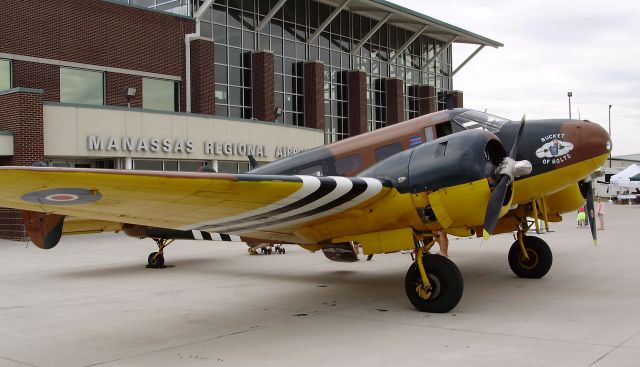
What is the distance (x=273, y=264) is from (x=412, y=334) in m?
7.65

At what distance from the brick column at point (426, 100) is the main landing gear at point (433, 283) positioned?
141ft

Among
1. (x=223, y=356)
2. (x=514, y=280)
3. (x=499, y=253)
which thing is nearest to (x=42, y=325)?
(x=223, y=356)

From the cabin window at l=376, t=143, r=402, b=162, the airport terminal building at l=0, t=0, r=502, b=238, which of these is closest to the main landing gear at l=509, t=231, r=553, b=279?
the cabin window at l=376, t=143, r=402, b=162

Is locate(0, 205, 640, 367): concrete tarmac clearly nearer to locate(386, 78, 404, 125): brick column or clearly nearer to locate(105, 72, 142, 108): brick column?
locate(105, 72, 142, 108): brick column

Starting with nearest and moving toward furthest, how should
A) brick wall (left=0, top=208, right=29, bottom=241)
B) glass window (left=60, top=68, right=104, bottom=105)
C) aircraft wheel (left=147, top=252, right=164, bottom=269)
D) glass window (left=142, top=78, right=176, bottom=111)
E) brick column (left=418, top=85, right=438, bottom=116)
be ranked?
aircraft wheel (left=147, top=252, right=164, bottom=269), brick wall (left=0, top=208, right=29, bottom=241), glass window (left=60, top=68, right=104, bottom=105), glass window (left=142, top=78, right=176, bottom=111), brick column (left=418, top=85, right=438, bottom=116)

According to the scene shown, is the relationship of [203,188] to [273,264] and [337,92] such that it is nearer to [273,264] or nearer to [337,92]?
[273,264]

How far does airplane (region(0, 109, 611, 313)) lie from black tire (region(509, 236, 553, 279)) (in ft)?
3.68

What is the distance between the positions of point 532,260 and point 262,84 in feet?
88.9

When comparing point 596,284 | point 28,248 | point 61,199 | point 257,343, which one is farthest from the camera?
point 28,248

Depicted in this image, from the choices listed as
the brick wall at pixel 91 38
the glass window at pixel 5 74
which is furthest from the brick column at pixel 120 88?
the glass window at pixel 5 74

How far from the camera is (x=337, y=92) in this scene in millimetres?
43531

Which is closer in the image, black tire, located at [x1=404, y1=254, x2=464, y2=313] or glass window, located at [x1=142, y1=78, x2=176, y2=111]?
black tire, located at [x1=404, y1=254, x2=464, y2=313]

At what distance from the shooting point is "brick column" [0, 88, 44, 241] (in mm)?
21812

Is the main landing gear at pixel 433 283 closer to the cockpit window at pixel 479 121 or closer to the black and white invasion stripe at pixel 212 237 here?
the cockpit window at pixel 479 121
